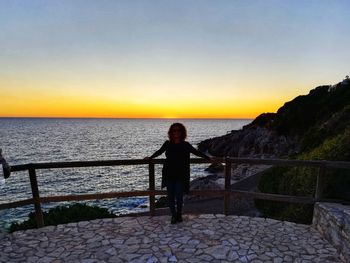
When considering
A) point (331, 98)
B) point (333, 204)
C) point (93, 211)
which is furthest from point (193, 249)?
→ point (331, 98)

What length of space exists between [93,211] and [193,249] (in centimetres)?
450

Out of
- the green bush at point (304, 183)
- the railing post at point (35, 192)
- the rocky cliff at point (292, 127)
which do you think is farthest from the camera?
the rocky cliff at point (292, 127)

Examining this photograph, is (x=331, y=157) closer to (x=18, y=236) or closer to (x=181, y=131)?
(x=181, y=131)

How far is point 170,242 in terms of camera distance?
5.57 metres

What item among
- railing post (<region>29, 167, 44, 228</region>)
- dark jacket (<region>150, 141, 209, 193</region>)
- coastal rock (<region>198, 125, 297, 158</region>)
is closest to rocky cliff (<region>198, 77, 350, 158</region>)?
coastal rock (<region>198, 125, 297, 158</region>)

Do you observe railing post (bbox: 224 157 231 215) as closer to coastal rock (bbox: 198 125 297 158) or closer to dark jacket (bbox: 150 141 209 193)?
dark jacket (bbox: 150 141 209 193)

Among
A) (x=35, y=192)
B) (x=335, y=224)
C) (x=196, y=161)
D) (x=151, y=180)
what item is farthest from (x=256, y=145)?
(x=35, y=192)

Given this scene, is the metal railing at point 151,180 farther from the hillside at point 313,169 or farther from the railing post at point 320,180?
the hillside at point 313,169

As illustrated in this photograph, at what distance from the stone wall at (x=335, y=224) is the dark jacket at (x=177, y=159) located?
9.31ft

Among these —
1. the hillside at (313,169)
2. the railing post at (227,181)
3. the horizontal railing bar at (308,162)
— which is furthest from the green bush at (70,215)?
the hillside at (313,169)

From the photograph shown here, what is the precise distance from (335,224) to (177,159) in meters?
3.36

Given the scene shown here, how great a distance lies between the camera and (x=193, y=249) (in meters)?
5.29

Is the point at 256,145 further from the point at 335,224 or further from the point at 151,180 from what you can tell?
the point at 335,224

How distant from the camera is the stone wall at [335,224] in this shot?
16.4ft
